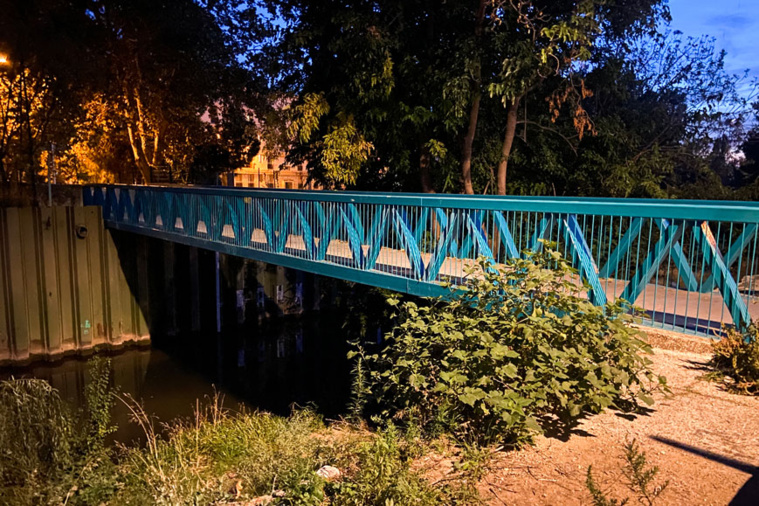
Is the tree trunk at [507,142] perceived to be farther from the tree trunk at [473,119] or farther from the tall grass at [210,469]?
the tall grass at [210,469]

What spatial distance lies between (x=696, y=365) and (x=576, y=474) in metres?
2.46

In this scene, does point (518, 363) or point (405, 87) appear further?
point (405, 87)

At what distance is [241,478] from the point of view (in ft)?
14.5

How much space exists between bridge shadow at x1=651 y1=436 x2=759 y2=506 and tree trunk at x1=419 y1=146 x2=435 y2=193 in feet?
36.3

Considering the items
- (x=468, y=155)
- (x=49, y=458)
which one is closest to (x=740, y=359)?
(x=49, y=458)

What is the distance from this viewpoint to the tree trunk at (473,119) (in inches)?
488

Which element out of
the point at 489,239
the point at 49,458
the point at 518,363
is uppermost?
the point at 489,239

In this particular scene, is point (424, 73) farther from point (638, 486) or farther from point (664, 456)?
point (638, 486)

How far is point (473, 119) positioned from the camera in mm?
13227

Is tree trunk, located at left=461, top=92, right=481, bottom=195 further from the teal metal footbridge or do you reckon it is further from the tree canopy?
the teal metal footbridge

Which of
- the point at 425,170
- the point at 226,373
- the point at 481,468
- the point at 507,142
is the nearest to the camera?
the point at 481,468

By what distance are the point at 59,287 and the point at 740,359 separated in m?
14.6

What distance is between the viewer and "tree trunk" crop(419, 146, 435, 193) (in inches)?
575

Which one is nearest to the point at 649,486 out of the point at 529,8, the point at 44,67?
the point at 529,8
